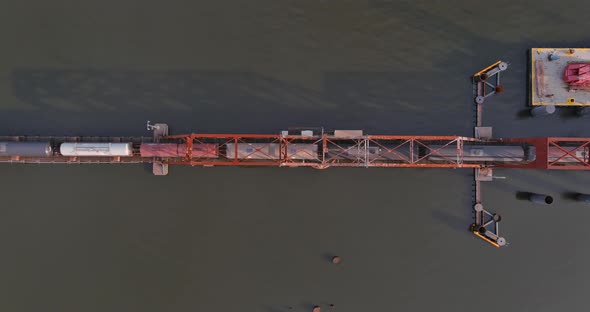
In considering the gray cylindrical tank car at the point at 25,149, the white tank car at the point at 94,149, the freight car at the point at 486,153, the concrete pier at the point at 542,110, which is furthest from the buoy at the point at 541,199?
the gray cylindrical tank car at the point at 25,149

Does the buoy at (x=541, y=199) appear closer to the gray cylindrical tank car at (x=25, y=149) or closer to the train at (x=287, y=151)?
the train at (x=287, y=151)

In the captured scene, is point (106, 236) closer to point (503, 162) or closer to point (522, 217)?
point (503, 162)

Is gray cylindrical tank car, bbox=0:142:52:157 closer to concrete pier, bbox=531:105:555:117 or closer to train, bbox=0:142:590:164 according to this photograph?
train, bbox=0:142:590:164

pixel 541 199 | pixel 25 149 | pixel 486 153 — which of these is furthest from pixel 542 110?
pixel 25 149

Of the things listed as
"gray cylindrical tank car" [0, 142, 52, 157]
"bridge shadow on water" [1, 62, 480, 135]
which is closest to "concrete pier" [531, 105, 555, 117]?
"bridge shadow on water" [1, 62, 480, 135]

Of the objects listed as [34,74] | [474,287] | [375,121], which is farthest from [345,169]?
[34,74]
